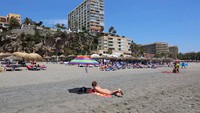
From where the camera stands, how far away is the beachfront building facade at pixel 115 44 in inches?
4030

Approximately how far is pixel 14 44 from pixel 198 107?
8022cm

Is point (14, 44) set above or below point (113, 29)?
below

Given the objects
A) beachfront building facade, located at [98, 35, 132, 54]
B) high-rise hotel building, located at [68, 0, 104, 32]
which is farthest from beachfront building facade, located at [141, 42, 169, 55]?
high-rise hotel building, located at [68, 0, 104, 32]

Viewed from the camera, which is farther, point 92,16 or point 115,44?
point 92,16

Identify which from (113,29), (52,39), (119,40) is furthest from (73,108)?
(113,29)

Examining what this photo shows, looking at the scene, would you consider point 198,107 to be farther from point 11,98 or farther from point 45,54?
point 45,54

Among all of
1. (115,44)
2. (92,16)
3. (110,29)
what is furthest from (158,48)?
(115,44)

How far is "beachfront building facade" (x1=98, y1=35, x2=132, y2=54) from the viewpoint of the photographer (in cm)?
10236

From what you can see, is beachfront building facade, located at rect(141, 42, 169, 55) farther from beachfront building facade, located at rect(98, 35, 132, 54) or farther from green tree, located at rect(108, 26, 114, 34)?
beachfront building facade, located at rect(98, 35, 132, 54)

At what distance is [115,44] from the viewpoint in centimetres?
10669

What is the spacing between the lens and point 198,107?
6125 millimetres

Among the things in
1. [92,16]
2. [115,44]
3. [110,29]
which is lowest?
[115,44]

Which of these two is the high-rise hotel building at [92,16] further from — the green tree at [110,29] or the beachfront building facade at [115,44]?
the beachfront building facade at [115,44]

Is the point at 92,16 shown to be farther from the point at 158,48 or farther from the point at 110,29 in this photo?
the point at 158,48
